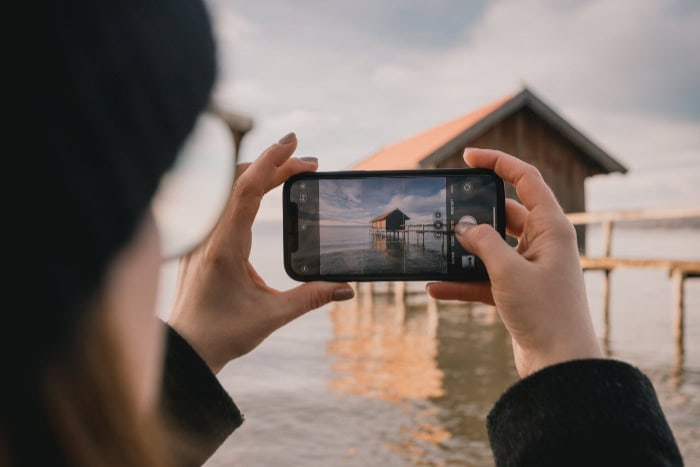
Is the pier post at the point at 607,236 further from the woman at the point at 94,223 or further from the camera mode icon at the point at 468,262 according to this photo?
the woman at the point at 94,223

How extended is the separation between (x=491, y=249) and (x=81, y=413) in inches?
50.1

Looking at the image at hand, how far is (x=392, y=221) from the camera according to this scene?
6.94ft

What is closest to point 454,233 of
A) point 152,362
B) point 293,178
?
point 293,178

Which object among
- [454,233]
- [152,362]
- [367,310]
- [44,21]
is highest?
[44,21]

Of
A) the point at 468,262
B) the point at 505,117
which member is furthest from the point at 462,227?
the point at 505,117

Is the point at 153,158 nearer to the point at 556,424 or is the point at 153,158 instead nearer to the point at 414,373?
the point at 556,424

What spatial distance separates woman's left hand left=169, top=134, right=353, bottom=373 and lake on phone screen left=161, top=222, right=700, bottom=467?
112mm

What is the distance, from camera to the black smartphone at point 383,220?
2.02 metres

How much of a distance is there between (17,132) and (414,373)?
8.62 m

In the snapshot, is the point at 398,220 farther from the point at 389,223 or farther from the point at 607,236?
the point at 607,236

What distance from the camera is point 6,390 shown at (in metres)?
0.45

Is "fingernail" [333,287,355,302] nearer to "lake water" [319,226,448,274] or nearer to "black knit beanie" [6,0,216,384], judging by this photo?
"lake water" [319,226,448,274]

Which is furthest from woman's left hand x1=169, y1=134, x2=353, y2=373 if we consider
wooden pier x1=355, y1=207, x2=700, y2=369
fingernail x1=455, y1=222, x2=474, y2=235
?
wooden pier x1=355, y1=207, x2=700, y2=369

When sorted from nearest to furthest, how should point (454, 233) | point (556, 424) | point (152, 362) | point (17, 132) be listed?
point (17, 132) → point (152, 362) → point (556, 424) → point (454, 233)
